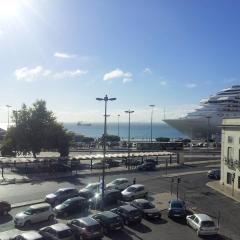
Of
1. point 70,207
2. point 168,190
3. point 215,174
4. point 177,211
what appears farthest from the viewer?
point 215,174

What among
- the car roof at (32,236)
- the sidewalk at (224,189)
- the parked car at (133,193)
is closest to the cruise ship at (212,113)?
the sidewalk at (224,189)

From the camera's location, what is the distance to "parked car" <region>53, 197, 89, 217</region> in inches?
1407

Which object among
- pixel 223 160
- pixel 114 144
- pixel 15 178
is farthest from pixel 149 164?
pixel 114 144

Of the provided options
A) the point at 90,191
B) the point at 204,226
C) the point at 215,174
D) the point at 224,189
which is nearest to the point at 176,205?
the point at 204,226

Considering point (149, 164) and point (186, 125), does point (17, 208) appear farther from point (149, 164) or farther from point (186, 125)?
point (186, 125)

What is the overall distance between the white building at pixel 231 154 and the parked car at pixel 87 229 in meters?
22.5

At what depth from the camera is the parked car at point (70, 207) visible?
117 ft

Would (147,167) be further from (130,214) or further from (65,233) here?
(65,233)

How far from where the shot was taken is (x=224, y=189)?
50.0m

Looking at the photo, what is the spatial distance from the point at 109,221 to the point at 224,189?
73.7 feet

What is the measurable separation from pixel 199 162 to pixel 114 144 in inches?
1635

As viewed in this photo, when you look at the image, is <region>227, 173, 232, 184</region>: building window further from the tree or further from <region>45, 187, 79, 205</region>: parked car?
the tree

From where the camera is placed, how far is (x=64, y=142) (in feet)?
Result: 247

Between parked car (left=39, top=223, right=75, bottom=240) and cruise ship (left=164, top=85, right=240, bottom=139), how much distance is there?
111m
